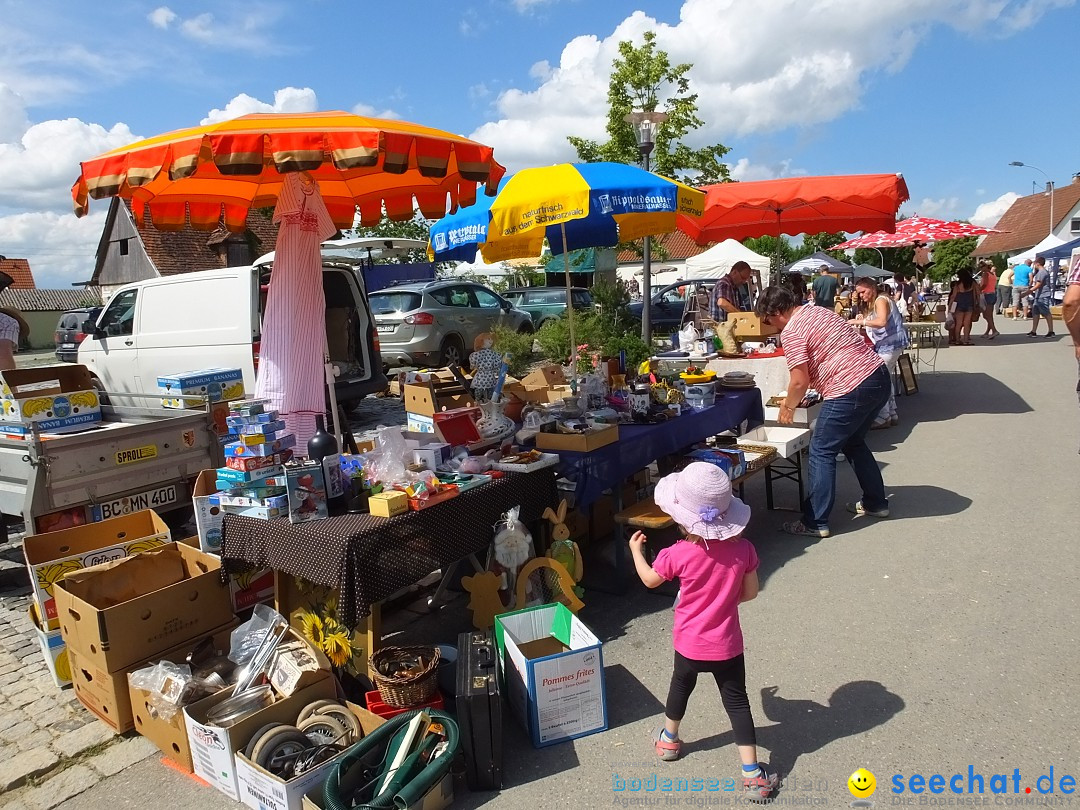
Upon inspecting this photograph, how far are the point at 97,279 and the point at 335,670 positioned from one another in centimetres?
3435

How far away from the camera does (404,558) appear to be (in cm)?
338

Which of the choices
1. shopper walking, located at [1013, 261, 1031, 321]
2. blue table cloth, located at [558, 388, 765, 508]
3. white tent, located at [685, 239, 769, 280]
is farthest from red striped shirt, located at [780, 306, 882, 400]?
shopper walking, located at [1013, 261, 1031, 321]

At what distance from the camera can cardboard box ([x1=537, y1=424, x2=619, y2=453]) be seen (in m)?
4.44

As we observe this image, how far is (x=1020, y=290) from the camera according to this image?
998 inches

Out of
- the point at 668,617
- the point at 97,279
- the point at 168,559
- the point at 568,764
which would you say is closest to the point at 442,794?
the point at 568,764

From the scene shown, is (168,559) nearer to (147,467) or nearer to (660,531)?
(147,467)

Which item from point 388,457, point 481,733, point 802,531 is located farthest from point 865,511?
point 481,733

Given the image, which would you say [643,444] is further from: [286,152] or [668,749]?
[286,152]

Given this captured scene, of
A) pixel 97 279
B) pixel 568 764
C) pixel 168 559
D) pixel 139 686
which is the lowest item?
pixel 568 764

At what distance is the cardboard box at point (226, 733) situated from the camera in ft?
9.32

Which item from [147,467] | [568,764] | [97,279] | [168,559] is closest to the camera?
[568,764]

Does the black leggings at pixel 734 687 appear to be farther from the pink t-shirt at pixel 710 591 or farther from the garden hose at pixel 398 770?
the garden hose at pixel 398 770

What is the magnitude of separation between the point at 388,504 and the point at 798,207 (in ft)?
32.3

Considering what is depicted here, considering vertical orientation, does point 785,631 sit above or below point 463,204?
below
